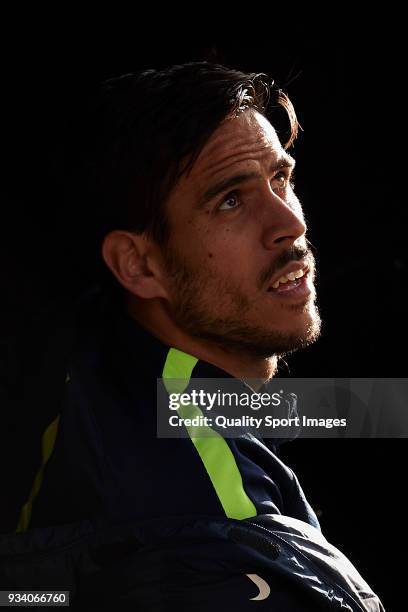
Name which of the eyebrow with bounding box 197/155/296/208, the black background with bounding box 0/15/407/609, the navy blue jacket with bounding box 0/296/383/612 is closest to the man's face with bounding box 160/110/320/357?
the eyebrow with bounding box 197/155/296/208

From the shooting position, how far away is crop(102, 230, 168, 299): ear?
175 cm

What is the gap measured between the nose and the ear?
236 mm

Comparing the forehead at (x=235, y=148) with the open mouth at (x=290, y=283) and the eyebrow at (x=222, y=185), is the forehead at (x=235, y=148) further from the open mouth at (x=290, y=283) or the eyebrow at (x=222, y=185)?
the open mouth at (x=290, y=283)

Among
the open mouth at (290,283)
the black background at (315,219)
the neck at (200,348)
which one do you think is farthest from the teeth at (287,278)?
the black background at (315,219)

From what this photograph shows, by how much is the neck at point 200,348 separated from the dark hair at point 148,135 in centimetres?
16

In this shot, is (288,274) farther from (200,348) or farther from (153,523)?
(153,523)

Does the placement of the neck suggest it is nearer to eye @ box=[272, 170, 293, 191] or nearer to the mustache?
the mustache

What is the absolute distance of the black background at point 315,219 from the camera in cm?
230

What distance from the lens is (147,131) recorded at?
1.69m

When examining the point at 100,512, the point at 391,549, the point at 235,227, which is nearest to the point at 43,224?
the point at 235,227

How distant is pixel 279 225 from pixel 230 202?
11 centimetres

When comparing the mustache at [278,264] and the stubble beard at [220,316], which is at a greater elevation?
the mustache at [278,264]

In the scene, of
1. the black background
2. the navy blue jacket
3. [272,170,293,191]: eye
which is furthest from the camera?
the black background

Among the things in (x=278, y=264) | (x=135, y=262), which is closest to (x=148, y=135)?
(x=135, y=262)
